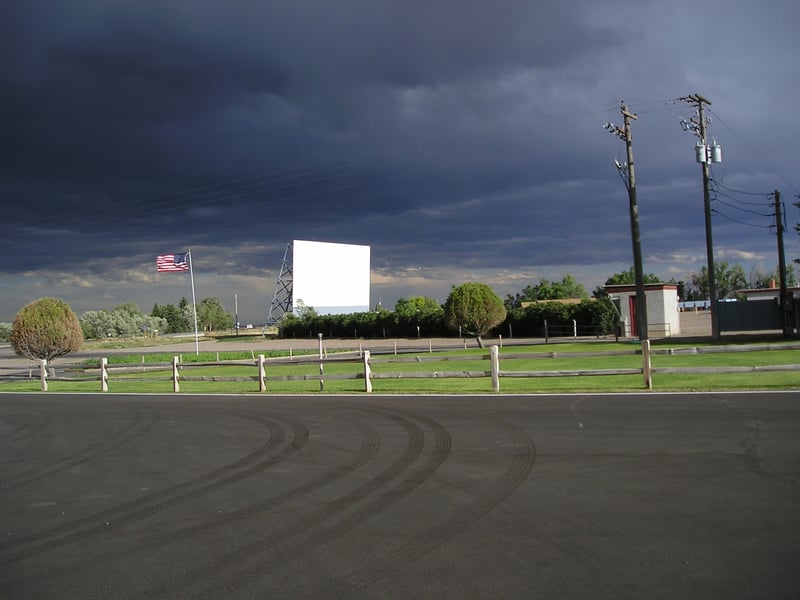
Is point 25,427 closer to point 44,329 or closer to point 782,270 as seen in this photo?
point 44,329

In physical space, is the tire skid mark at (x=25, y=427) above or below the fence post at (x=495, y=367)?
below

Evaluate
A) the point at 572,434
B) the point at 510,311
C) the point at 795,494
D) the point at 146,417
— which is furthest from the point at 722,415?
the point at 510,311

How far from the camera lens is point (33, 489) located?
26.6ft

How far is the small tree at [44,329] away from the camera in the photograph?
32.1 metres

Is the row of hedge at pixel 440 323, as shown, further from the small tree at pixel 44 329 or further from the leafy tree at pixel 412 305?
the small tree at pixel 44 329

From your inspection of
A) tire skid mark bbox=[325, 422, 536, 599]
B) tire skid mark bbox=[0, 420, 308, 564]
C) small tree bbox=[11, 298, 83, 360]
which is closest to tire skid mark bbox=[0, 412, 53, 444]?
tire skid mark bbox=[0, 420, 308, 564]

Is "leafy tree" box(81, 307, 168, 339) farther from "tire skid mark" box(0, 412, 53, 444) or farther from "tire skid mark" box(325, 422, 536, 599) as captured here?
"tire skid mark" box(325, 422, 536, 599)

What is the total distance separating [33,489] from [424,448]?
5134 millimetres

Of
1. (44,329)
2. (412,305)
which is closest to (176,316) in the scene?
(412,305)

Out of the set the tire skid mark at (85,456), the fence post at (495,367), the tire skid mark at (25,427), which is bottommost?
the tire skid mark at (25,427)

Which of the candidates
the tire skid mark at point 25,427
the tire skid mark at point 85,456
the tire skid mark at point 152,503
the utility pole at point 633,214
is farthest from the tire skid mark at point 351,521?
the utility pole at point 633,214

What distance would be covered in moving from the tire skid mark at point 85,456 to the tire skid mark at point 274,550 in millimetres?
4451

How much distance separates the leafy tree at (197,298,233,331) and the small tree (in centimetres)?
13527

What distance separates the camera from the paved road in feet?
15.6
